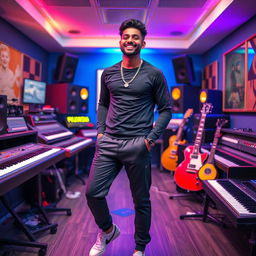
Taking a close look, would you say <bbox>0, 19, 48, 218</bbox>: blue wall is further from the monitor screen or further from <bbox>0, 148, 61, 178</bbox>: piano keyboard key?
<bbox>0, 148, 61, 178</bbox>: piano keyboard key

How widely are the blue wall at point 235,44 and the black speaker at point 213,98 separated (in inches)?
8.9

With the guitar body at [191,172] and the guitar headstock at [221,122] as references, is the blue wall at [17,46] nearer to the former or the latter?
the guitar body at [191,172]

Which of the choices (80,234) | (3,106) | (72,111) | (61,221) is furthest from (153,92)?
(72,111)

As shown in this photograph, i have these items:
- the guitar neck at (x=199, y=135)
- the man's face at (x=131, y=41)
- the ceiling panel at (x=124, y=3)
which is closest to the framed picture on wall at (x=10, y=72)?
the ceiling panel at (x=124, y=3)

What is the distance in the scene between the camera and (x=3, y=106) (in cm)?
199

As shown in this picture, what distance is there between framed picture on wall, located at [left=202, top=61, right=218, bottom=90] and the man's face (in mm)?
2936

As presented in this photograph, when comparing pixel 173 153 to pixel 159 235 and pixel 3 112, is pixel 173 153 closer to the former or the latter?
pixel 159 235

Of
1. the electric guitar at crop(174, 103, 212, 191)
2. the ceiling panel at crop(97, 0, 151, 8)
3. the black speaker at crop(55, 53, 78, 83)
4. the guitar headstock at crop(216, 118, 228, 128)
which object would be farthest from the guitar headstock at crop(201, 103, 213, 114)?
the black speaker at crop(55, 53, 78, 83)

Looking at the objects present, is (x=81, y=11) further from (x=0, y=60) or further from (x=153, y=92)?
(x=153, y=92)

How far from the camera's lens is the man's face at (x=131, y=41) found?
1.65 metres

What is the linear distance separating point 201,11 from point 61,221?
3.05 m

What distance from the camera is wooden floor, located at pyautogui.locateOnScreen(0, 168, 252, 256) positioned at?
197 cm

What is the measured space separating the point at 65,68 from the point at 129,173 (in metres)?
3.21

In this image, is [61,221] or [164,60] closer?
[61,221]
